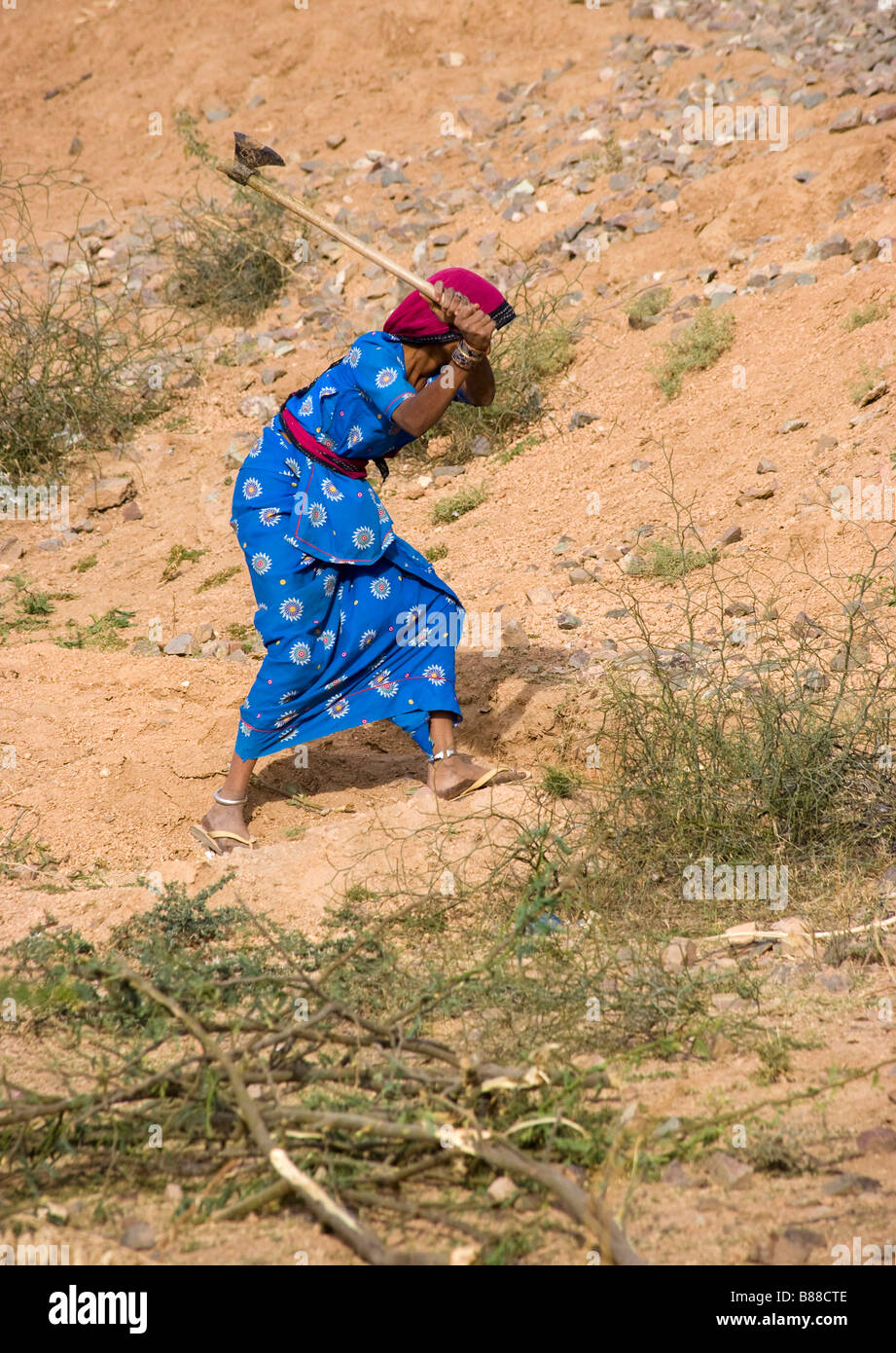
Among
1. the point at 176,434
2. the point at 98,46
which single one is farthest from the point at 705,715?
the point at 98,46

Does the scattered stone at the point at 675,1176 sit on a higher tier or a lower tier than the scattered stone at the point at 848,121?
lower

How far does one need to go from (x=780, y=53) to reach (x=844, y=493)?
3.89m

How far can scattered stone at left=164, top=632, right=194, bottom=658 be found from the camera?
5047 millimetres

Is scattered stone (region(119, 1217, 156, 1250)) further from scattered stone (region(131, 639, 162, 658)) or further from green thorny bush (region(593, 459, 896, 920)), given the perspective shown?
scattered stone (region(131, 639, 162, 658))

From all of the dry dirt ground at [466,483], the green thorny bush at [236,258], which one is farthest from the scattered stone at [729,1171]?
the green thorny bush at [236,258]

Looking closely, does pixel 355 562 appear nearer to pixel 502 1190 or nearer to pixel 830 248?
pixel 502 1190

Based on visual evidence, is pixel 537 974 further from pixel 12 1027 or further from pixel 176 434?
pixel 176 434

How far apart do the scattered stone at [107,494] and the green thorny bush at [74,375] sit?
308 millimetres

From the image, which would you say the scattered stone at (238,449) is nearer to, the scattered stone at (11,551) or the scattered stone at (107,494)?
the scattered stone at (107,494)

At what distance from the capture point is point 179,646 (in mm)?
5059

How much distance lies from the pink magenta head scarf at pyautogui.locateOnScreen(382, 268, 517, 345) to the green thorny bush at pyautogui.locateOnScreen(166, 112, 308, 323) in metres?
4.66

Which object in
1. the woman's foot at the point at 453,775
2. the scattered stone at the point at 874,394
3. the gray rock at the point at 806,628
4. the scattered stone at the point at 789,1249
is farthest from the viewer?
the scattered stone at the point at 874,394

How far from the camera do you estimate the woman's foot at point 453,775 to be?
3.62 m

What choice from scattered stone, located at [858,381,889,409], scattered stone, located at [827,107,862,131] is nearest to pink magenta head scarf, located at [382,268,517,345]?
scattered stone, located at [858,381,889,409]
